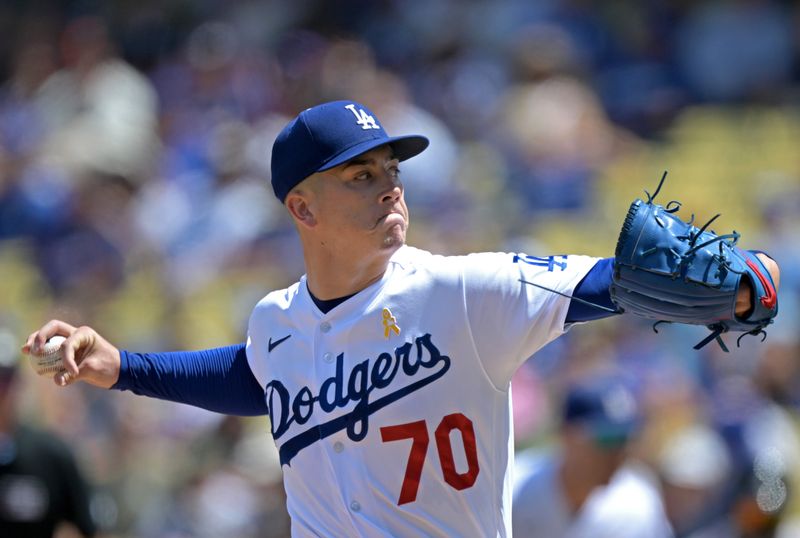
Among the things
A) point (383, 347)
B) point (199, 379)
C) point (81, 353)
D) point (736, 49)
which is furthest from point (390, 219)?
point (736, 49)

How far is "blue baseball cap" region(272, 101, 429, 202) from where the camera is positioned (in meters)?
3.08

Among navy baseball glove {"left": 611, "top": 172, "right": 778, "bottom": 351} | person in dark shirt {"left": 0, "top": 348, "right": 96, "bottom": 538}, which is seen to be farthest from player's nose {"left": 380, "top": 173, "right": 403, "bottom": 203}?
person in dark shirt {"left": 0, "top": 348, "right": 96, "bottom": 538}

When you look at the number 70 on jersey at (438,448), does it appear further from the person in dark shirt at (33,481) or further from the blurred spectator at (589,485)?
the person in dark shirt at (33,481)

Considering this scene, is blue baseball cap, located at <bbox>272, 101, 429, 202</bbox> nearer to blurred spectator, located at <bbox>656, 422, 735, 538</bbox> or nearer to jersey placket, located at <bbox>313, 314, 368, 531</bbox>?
jersey placket, located at <bbox>313, 314, 368, 531</bbox>

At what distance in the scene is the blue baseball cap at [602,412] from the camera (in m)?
4.79

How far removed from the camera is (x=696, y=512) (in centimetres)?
543

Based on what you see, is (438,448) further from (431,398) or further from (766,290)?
(766,290)

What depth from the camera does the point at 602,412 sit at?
4824 millimetres

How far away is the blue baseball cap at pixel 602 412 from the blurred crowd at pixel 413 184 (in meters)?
0.67

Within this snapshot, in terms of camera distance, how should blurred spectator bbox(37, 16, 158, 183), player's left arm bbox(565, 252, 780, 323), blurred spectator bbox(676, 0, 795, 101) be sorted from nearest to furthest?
player's left arm bbox(565, 252, 780, 323), blurred spectator bbox(676, 0, 795, 101), blurred spectator bbox(37, 16, 158, 183)

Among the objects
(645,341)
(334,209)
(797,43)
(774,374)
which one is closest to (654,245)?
(334,209)

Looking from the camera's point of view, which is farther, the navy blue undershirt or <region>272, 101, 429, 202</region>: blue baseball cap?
the navy blue undershirt

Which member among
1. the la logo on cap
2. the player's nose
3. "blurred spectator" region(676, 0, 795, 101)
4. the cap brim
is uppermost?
"blurred spectator" region(676, 0, 795, 101)

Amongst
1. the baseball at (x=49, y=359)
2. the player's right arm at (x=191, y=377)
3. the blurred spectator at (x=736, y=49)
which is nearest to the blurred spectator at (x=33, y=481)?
the player's right arm at (x=191, y=377)
